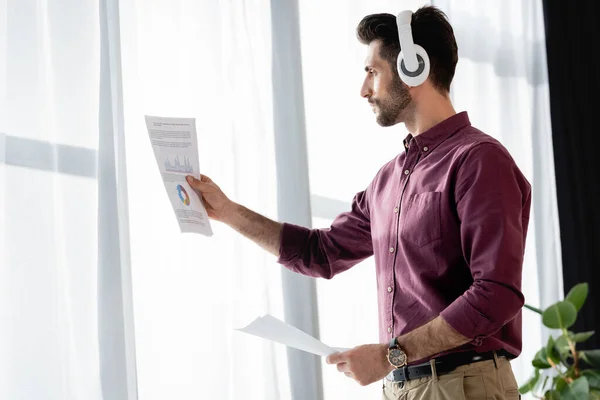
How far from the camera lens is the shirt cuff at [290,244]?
208 centimetres

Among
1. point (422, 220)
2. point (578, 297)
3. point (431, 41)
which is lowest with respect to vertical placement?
point (578, 297)

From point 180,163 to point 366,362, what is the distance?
61 cm

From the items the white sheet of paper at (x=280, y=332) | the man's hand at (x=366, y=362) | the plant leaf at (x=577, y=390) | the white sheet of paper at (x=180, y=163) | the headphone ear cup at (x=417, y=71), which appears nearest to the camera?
the plant leaf at (x=577, y=390)

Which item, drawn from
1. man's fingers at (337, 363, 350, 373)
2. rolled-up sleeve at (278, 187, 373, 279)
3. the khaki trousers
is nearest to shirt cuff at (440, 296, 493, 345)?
the khaki trousers

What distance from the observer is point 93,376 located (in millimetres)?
1902

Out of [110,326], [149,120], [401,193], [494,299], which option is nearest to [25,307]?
[110,326]

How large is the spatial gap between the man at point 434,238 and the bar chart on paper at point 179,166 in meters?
0.04

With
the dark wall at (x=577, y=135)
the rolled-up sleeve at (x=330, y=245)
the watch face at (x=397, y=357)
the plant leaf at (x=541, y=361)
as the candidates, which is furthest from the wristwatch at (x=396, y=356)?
the dark wall at (x=577, y=135)

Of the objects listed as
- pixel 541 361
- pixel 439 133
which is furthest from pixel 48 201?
pixel 541 361

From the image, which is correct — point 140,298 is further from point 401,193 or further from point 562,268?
point 562,268

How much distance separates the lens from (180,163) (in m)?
1.83

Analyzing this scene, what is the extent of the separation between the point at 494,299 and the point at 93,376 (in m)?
0.96

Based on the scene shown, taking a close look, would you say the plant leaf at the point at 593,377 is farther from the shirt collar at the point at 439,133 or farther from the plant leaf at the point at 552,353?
the shirt collar at the point at 439,133

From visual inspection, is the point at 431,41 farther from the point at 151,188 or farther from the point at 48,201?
the point at 48,201
